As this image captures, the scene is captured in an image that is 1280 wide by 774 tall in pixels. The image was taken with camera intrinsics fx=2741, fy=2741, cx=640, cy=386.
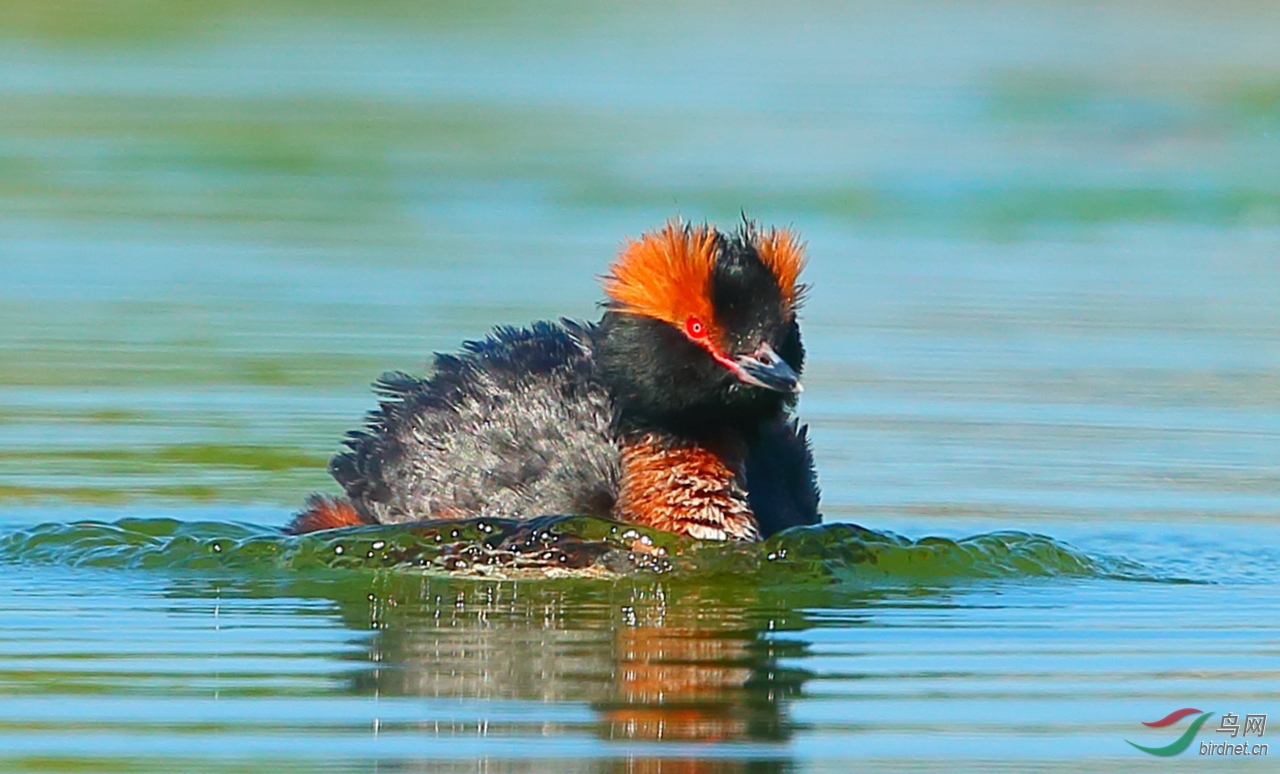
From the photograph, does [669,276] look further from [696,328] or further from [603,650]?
[603,650]

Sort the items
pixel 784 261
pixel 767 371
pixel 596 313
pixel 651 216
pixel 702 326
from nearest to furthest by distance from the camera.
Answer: pixel 767 371
pixel 702 326
pixel 784 261
pixel 596 313
pixel 651 216

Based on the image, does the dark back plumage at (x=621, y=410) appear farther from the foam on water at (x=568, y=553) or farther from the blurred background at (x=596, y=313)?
the blurred background at (x=596, y=313)

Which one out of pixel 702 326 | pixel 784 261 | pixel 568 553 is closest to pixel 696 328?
pixel 702 326

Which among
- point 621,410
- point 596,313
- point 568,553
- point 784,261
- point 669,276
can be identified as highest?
point 596,313

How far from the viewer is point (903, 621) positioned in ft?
40.0

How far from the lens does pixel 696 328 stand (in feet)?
43.9

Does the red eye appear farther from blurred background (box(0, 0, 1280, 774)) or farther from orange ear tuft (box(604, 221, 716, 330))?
blurred background (box(0, 0, 1280, 774))

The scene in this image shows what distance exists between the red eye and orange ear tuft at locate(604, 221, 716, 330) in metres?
0.03

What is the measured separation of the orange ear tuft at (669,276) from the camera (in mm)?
13359

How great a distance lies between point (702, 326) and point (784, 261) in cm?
66

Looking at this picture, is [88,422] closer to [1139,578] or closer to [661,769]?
[1139,578]

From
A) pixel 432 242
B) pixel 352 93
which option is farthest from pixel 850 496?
pixel 352 93

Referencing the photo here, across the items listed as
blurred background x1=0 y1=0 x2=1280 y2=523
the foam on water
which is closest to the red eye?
the foam on water

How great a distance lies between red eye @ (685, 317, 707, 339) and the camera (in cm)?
1335
